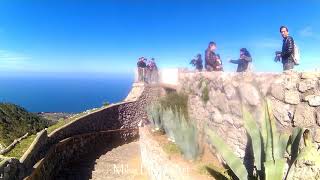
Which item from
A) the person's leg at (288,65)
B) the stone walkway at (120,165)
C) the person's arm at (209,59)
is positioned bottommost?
the stone walkway at (120,165)

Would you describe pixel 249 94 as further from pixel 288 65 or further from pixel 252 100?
pixel 288 65

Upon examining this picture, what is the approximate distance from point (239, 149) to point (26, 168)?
459 cm

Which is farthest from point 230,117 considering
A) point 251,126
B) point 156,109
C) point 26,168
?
point 156,109

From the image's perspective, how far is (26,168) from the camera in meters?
8.38

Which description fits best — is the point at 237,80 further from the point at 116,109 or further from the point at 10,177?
the point at 116,109

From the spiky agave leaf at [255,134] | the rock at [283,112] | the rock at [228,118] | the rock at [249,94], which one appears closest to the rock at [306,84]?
the rock at [283,112]

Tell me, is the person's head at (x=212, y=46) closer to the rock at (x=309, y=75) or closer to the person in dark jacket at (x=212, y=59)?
the person in dark jacket at (x=212, y=59)

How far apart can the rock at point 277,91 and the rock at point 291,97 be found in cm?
9

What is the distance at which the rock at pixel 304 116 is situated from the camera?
20.8 feet

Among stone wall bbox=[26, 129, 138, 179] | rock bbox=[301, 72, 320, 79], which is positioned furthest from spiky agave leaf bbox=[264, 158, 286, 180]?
stone wall bbox=[26, 129, 138, 179]

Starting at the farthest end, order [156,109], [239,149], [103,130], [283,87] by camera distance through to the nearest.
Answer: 1. [103,130]
2. [156,109]
3. [239,149]
4. [283,87]

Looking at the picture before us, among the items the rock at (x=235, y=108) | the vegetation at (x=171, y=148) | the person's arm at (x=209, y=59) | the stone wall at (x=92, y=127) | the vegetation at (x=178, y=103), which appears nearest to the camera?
the rock at (x=235, y=108)

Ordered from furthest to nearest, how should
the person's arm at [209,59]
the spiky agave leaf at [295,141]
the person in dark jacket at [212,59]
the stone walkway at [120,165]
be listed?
the stone walkway at [120,165]
the person's arm at [209,59]
the person in dark jacket at [212,59]
the spiky agave leaf at [295,141]

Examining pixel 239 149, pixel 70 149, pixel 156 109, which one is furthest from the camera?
pixel 156 109
